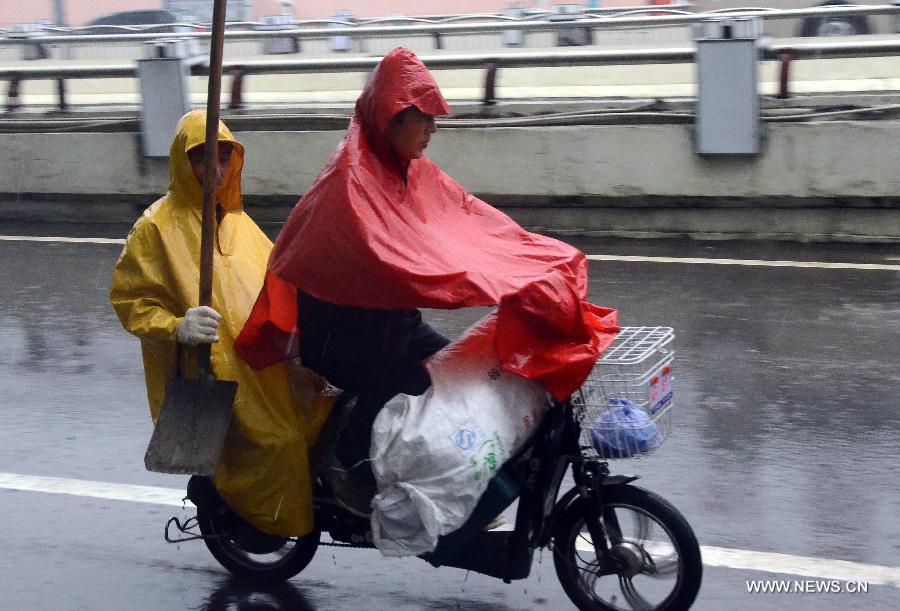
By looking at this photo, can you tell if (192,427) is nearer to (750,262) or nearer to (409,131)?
(409,131)

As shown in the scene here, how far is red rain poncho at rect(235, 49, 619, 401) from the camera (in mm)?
3945

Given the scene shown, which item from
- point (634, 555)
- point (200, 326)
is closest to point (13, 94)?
point (200, 326)

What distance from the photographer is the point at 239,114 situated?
13008mm

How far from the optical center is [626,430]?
410 centimetres

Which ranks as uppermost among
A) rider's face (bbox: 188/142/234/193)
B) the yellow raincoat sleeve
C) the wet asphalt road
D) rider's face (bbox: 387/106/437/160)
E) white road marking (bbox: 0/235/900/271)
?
rider's face (bbox: 387/106/437/160)

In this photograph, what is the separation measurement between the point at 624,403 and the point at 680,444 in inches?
90.7

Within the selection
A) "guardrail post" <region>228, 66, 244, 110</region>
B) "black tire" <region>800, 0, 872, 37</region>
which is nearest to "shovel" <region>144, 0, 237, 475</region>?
"guardrail post" <region>228, 66, 244, 110</region>

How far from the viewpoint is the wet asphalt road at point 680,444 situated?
4.92 metres

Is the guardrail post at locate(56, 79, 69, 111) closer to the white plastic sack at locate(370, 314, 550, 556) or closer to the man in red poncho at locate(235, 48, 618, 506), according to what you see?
the man in red poncho at locate(235, 48, 618, 506)

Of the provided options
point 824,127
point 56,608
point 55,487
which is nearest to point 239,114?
point 824,127

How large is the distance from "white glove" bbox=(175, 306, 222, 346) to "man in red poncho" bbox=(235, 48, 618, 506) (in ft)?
0.35

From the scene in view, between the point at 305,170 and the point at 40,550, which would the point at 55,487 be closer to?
the point at 40,550

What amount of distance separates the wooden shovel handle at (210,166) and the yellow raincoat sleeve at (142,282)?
0.69ft

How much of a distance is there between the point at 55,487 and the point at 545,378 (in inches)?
117
